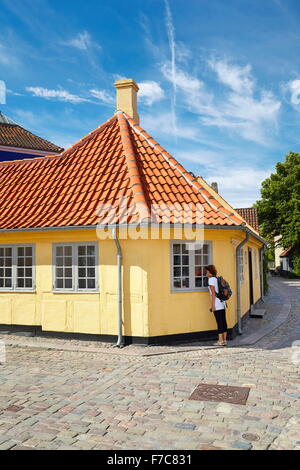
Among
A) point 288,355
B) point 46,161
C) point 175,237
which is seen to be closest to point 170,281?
point 175,237

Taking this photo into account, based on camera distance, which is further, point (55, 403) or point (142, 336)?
point (142, 336)

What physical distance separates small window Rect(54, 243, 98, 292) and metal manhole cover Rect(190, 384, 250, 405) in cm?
396

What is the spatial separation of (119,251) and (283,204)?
112 ft

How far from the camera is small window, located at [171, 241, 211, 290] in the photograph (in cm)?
887

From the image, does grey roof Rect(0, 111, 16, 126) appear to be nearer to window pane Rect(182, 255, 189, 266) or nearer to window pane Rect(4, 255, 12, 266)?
window pane Rect(4, 255, 12, 266)

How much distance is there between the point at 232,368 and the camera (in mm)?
6902

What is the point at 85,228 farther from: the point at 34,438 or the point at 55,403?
the point at 34,438

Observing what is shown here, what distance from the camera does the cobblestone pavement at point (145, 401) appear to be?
13.9 ft

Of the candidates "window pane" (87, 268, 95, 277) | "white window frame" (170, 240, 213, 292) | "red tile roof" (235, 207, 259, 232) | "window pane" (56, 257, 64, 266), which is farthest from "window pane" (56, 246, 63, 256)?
"red tile roof" (235, 207, 259, 232)

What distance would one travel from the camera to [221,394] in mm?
5621

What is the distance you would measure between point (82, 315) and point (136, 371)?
106 inches

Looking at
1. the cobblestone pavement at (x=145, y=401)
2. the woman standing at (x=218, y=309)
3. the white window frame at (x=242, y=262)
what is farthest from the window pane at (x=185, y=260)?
the white window frame at (x=242, y=262)
